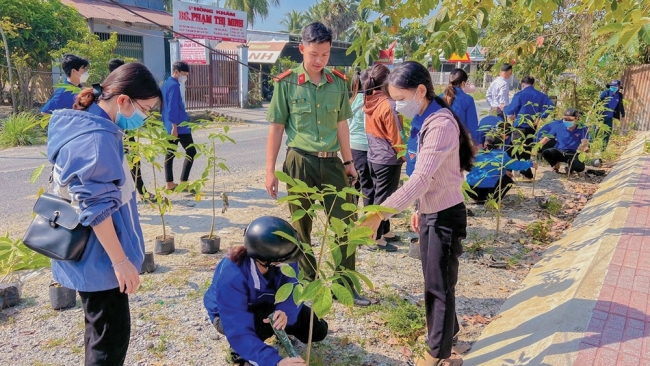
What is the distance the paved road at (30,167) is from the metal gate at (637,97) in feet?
24.8

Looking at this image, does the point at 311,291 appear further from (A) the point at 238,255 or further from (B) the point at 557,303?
(B) the point at 557,303

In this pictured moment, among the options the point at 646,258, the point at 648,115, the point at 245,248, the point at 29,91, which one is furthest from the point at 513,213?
the point at 29,91

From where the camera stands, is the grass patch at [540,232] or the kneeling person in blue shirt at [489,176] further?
the kneeling person in blue shirt at [489,176]

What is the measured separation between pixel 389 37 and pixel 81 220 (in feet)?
9.26

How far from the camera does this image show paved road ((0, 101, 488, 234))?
223 inches

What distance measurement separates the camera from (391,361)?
2.94 m

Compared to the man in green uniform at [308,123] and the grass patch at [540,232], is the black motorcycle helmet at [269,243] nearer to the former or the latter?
the man in green uniform at [308,123]

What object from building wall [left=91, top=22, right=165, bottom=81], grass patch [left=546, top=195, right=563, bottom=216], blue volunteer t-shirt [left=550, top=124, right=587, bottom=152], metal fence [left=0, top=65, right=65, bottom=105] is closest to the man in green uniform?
grass patch [left=546, top=195, right=563, bottom=216]

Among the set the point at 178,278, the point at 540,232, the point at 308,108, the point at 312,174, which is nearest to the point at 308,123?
the point at 308,108

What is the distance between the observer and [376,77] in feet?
14.4

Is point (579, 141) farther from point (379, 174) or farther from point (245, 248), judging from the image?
point (245, 248)

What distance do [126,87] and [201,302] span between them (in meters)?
1.96

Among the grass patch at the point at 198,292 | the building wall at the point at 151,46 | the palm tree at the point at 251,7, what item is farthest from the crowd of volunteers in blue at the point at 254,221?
the palm tree at the point at 251,7

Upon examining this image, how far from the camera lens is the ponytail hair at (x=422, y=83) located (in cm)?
258
